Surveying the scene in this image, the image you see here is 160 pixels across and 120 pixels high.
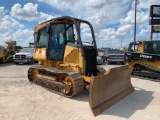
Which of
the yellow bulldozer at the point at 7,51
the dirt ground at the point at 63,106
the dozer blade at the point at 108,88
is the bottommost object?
the dirt ground at the point at 63,106

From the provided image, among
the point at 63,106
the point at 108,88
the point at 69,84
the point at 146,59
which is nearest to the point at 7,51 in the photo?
the point at 146,59

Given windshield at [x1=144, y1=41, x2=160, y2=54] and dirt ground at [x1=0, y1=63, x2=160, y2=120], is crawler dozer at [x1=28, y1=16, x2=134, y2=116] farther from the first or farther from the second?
windshield at [x1=144, y1=41, x2=160, y2=54]

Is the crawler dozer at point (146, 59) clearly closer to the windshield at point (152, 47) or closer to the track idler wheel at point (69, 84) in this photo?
the windshield at point (152, 47)

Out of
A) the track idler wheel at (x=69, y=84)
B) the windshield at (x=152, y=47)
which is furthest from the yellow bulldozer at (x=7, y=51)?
the track idler wheel at (x=69, y=84)

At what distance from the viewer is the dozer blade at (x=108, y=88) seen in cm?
602

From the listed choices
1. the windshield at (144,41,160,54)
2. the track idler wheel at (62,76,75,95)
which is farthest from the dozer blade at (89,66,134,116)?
the windshield at (144,41,160,54)

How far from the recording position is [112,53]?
2272 cm

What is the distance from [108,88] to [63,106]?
1.55 meters

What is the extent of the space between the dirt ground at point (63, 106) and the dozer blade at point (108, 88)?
0.20 meters

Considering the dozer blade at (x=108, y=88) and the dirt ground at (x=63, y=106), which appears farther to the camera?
the dozer blade at (x=108, y=88)

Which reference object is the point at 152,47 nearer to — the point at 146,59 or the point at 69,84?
the point at 146,59

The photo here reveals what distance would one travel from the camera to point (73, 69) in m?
8.10

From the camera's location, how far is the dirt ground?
5746 mm

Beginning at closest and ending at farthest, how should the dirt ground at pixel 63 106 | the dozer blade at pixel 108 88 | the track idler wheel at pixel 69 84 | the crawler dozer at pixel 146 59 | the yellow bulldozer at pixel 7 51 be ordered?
the dirt ground at pixel 63 106 → the dozer blade at pixel 108 88 → the track idler wheel at pixel 69 84 → the crawler dozer at pixel 146 59 → the yellow bulldozer at pixel 7 51
